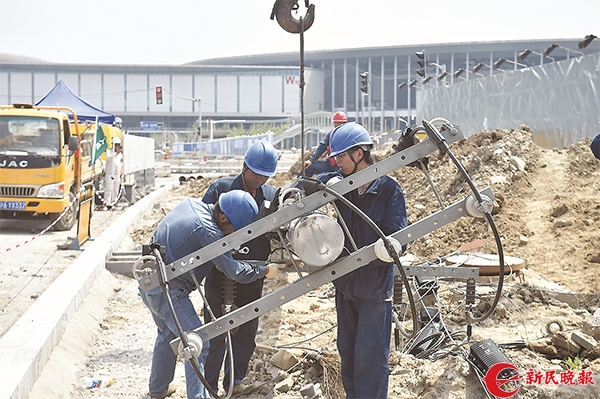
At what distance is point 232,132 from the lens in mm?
93938

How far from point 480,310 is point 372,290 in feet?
8.85

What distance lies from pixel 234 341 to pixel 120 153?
606 inches

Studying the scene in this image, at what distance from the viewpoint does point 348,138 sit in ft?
14.6

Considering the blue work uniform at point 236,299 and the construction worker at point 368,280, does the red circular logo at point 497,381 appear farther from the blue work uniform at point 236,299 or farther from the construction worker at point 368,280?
the blue work uniform at point 236,299

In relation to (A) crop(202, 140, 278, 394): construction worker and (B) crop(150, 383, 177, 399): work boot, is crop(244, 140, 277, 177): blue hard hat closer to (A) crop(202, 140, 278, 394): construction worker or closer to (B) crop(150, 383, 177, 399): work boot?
(A) crop(202, 140, 278, 394): construction worker

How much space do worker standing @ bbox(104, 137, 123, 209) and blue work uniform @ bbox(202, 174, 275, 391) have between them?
44.4 ft

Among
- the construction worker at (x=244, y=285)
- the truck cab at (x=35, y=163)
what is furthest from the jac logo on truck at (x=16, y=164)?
the construction worker at (x=244, y=285)

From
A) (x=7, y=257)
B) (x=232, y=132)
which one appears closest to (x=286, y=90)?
(x=232, y=132)

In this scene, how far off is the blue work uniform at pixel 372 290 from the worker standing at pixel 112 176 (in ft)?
48.3

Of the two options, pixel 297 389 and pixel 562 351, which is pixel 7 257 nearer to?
pixel 297 389

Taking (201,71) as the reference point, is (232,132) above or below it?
below

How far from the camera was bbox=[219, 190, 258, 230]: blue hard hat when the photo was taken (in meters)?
4.20

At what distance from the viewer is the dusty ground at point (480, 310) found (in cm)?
509

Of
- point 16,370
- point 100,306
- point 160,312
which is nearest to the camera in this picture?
point 160,312
